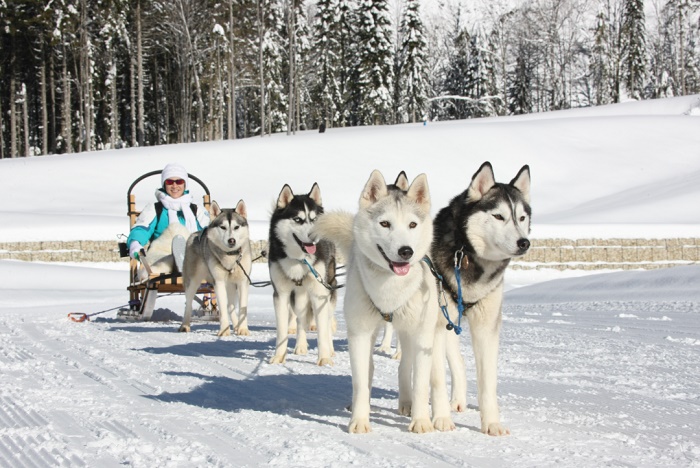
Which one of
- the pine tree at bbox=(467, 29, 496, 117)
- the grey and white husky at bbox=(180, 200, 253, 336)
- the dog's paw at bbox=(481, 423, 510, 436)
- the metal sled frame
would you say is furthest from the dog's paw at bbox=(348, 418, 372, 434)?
the pine tree at bbox=(467, 29, 496, 117)

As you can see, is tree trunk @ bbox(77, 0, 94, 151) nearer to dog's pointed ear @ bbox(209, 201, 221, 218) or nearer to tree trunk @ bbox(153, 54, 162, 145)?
tree trunk @ bbox(153, 54, 162, 145)

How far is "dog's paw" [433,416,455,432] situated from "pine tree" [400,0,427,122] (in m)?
47.0

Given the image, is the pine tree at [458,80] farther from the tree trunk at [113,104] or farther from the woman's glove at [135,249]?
the woman's glove at [135,249]

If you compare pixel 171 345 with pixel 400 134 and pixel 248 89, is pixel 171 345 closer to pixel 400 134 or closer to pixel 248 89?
pixel 400 134

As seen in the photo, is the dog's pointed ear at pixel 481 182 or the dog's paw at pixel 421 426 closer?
the dog's paw at pixel 421 426

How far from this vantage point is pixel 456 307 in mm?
3650

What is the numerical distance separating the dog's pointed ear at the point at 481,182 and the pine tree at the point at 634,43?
186 ft

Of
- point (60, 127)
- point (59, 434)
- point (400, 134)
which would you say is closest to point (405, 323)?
point (59, 434)

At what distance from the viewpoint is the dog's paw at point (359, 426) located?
10.9 feet

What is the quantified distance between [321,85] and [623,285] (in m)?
42.8

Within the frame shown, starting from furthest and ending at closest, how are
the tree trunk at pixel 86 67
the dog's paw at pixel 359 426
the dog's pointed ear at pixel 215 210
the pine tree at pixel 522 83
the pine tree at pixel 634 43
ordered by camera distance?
the pine tree at pixel 522 83 < the pine tree at pixel 634 43 < the tree trunk at pixel 86 67 < the dog's pointed ear at pixel 215 210 < the dog's paw at pixel 359 426

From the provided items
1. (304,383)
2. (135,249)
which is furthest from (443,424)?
Result: (135,249)

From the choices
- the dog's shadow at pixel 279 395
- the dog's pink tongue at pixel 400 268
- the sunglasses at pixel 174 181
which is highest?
the sunglasses at pixel 174 181

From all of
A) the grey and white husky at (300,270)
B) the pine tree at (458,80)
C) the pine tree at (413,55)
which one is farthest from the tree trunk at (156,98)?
the grey and white husky at (300,270)
